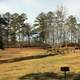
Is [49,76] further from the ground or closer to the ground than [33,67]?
closer to the ground

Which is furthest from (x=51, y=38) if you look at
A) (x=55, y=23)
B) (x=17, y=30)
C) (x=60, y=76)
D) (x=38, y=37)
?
(x=60, y=76)

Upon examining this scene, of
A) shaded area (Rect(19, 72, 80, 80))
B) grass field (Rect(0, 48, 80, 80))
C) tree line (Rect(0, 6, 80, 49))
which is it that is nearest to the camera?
shaded area (Rect(19, 72, 80, 80))

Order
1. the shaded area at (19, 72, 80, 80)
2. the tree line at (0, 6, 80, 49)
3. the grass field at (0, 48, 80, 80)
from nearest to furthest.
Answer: the shaded area at (19, 72, 80, 80) < the grass field at (0, 48, 80, 80) < the tree line at (0, 6, 80, 49)

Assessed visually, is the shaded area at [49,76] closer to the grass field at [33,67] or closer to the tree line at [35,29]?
the grass field at [33,67]

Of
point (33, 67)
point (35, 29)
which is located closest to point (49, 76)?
point (33, 67)

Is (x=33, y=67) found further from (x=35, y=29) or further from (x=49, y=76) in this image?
(x=35, y=29)

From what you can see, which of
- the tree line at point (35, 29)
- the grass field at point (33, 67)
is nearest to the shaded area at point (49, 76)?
the grass field at point (33, 67)

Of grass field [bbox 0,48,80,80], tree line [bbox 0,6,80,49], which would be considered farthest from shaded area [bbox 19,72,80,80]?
tree line [bbox 0,6,80,49]

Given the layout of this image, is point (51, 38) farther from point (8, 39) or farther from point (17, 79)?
point (17, 79)

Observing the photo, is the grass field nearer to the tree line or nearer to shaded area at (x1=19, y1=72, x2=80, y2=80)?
shaded area at (x1=19, y1=72, x2=80, y2=80)

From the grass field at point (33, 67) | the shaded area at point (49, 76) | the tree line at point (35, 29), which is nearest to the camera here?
the shaded area at point (49, 76)

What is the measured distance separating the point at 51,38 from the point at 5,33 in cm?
1822

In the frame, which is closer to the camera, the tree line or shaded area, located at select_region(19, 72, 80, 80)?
shaded area, located at select_region(19, 72, 80, 80)

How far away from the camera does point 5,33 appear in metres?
99.5
